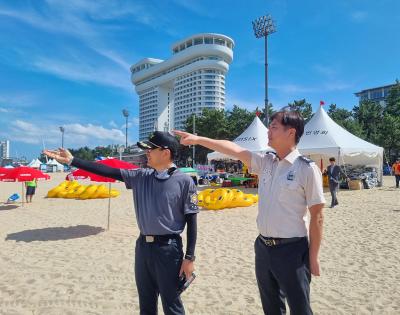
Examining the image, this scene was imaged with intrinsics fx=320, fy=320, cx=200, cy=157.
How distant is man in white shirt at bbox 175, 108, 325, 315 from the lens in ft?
7.01

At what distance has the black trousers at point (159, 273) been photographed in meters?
2.37

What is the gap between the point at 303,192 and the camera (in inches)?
85.7

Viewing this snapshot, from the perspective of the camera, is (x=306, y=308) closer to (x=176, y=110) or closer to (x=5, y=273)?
(x=5, y=273)

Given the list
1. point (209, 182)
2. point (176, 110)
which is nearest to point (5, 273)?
point (209, 182)

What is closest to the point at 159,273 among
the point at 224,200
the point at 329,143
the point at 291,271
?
the point at 291,271

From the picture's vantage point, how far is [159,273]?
7.75 feet

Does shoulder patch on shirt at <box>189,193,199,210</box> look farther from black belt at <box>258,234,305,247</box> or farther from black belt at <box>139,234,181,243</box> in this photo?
black belt at <box>258,234,305,247</box>

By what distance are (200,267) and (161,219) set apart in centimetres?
319

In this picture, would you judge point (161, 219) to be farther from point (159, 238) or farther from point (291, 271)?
point (291, 271)

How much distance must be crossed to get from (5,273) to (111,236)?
283 cm

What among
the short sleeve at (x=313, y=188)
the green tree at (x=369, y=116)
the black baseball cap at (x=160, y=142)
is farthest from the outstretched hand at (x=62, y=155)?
the green tree at (x=369, y=116)

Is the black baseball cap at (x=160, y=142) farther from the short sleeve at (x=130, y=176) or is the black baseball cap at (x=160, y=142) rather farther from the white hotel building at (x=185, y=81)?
the white hotel building at (x=185, y=81)

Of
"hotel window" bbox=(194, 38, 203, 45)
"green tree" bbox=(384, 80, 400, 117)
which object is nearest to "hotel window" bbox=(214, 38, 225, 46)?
"hotel window" bbox=(194, 38, 203, 45)

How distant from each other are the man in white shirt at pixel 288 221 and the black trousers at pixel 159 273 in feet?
2.05
